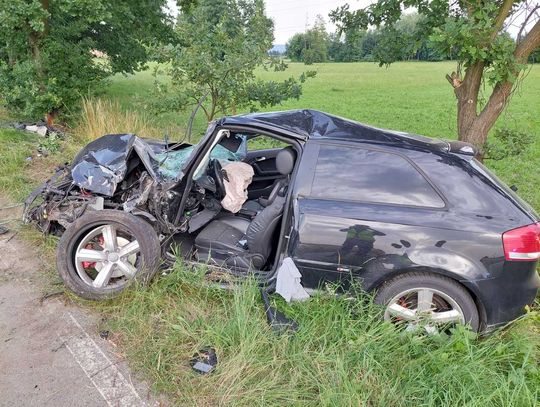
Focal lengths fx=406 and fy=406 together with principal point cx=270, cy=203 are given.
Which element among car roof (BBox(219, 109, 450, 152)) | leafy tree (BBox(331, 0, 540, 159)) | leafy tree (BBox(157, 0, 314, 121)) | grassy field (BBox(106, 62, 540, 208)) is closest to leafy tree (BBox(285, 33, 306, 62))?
grassy field (BBox(106, 62, 540, 208))

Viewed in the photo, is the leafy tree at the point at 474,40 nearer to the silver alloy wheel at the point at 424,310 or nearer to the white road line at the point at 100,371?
the silver alloy wheel at the point at 424,310

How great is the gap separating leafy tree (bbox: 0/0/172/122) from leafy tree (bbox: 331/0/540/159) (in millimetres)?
4848

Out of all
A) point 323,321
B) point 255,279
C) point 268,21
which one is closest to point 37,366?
point 255,279

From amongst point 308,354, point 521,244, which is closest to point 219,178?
point 308,354

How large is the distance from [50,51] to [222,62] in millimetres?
3881

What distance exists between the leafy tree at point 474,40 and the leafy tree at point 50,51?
4.85 meters

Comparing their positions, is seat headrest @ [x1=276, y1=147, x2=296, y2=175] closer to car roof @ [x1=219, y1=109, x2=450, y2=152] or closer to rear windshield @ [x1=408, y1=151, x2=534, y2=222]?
car roof @ [x1=219, y1=109, x2=450, y2=152]

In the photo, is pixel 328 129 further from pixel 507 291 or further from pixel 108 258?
pixel 108 258

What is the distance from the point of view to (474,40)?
3.95 metres

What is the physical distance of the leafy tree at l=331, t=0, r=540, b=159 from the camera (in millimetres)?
3961

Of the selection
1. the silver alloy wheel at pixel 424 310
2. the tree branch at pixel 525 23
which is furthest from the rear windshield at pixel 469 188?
the tree branch at pixel 525 23

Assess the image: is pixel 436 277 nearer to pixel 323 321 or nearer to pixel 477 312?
pixel 477 312

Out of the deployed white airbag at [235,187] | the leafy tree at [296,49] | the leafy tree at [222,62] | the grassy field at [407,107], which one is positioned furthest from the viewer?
the leafy tree at [296,49]

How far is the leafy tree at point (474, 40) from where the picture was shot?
3961 millimetres
